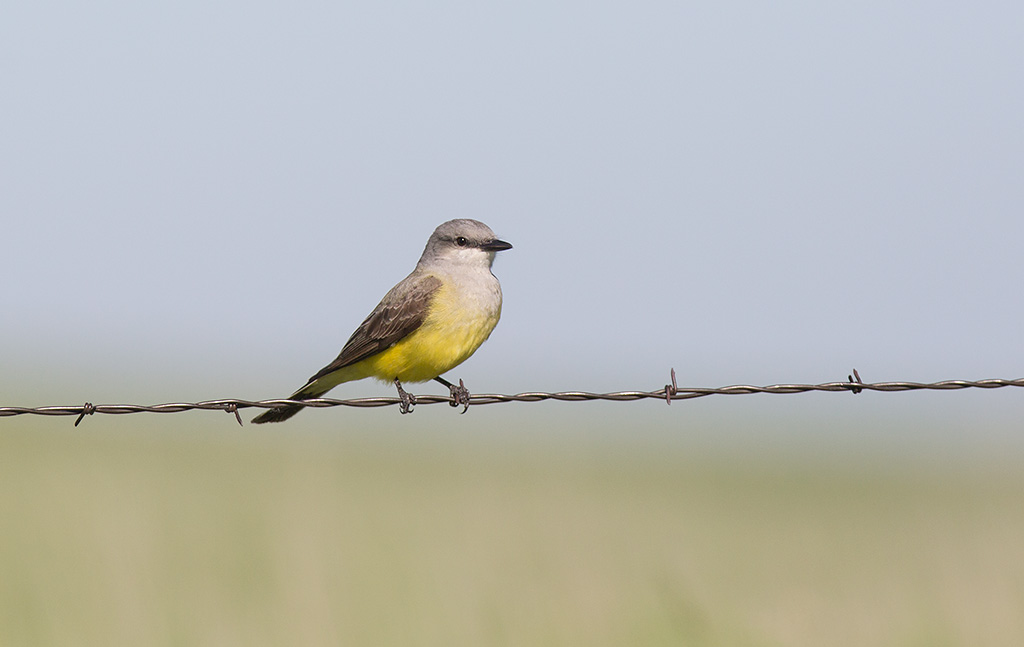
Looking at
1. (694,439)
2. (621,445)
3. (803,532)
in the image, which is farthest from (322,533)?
(694,439)

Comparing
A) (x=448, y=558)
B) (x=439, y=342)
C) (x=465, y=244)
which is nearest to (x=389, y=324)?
(x=439, y=342)

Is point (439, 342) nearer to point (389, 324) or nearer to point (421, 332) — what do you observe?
point (421, 332)

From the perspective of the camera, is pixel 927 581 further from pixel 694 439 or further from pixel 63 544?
pixel 694 439

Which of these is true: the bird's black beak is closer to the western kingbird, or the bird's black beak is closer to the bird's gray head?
the bird's gray head

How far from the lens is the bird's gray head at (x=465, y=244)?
8312mm

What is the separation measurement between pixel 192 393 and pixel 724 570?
22.0m

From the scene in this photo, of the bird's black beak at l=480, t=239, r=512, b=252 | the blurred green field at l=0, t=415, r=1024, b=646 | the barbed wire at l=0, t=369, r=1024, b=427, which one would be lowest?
the blurred green field at l=0, t=415, r=1024, b=646

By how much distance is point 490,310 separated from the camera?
7.77 meters

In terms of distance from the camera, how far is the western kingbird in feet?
24.8

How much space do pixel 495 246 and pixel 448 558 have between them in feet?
8.76

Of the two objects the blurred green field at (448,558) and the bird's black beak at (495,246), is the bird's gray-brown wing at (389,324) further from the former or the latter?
the blurred green field at (448,558)

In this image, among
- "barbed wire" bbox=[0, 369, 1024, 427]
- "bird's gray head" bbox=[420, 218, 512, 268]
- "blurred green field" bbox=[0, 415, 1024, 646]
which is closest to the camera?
"barbed wire" bbox=[0, 369, 1024, 427]

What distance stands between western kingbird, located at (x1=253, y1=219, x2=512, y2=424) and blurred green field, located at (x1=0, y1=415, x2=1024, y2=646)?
1.59 meters

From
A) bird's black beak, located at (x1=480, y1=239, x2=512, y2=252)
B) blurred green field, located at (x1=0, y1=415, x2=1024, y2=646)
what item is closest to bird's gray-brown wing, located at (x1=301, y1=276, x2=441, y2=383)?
bird's black beak, located at (x1=480, y1=239, x2=512, y2=252)
